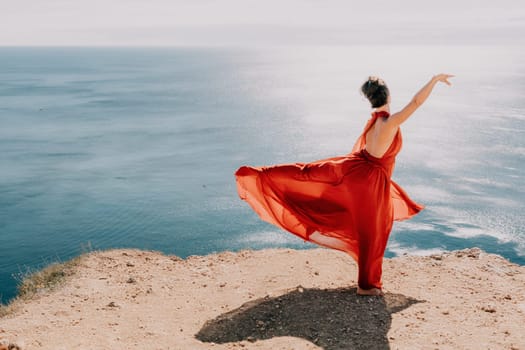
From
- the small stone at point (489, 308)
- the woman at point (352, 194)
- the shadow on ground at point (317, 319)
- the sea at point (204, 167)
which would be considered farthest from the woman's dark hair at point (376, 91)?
the sea at point (204, 167)

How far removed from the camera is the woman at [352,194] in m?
6.58

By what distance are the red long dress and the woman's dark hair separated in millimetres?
175

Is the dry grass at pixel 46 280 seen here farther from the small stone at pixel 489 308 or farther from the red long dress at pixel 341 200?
the small stone at pixel 489 308

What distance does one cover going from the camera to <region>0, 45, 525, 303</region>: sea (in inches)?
1216

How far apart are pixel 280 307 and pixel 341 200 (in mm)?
1763

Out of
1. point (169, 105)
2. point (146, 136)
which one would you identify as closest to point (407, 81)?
point (169, 105)

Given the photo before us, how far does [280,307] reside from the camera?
6.96 meters

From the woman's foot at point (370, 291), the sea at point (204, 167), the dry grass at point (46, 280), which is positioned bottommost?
the sea at point (204, 167)

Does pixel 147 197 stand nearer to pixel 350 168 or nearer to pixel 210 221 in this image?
pixel 210 221

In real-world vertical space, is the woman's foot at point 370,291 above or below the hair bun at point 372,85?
below

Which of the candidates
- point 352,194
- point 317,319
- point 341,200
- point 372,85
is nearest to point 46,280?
point 317,319

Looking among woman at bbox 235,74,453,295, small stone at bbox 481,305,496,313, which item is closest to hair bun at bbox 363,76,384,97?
woman at bbox 235,74,453,295

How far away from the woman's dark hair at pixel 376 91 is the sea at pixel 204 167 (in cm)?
1936

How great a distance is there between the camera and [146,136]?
202 ft
